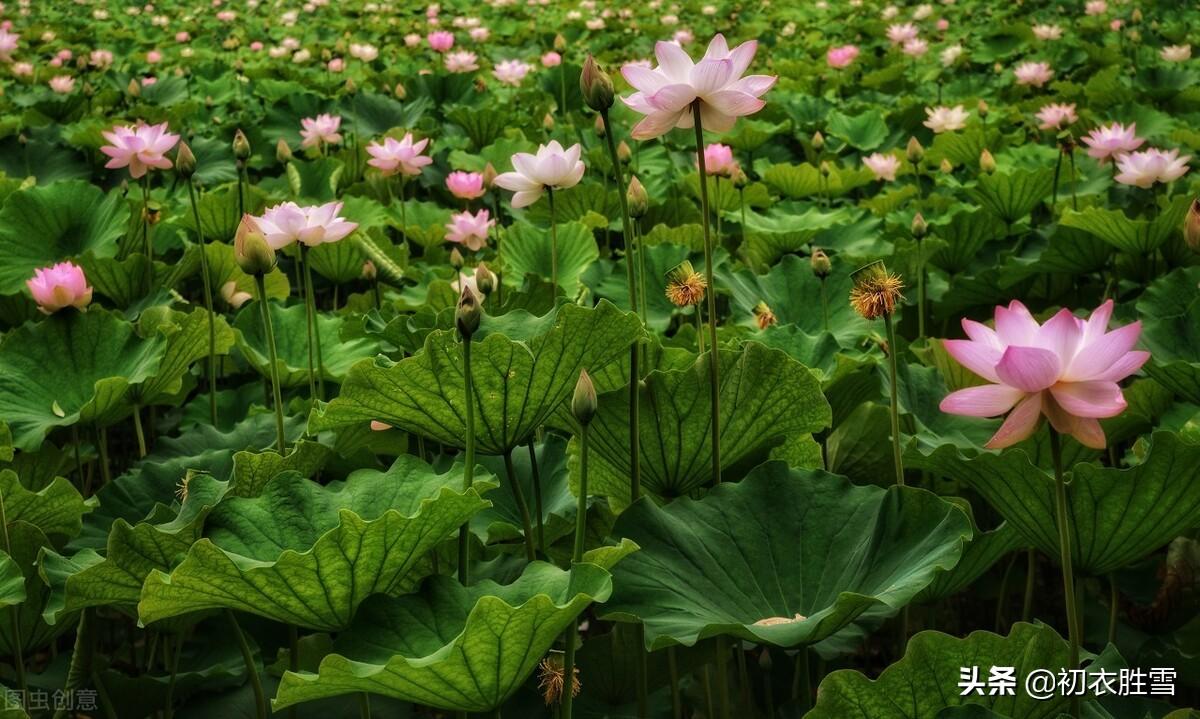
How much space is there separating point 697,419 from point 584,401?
0.31 m

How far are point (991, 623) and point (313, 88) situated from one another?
3.48 metres

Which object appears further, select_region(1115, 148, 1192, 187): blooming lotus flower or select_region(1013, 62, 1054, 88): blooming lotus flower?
select_region(1013, 62, 1054, 88): blooming lotus flower

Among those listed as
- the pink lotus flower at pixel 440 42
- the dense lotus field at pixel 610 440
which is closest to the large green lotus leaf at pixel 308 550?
the dense lotus field at pixel 610 440

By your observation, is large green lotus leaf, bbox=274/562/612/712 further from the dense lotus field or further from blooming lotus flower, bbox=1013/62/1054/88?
blooming lotus flower, bbox=1013/62/1054/88

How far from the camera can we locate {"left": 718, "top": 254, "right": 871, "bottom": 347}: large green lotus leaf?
79.9 inches

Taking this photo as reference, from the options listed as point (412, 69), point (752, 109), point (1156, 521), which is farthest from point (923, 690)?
point (412, 69)

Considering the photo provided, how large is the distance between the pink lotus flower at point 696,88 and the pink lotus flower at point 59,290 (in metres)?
1.00

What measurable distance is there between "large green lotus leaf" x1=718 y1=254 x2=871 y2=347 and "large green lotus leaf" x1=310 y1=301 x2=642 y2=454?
0.84 m

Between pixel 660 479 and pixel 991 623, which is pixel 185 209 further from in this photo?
pixel 991 623

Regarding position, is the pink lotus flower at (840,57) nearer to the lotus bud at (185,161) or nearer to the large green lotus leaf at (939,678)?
the lotus bud at (185,161)

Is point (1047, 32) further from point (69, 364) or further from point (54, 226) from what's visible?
point (69, 364)

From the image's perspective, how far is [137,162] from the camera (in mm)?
2033

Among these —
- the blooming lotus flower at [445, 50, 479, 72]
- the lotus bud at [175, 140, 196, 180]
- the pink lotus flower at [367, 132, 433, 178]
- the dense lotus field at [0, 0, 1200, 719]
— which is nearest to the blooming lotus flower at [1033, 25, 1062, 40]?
the dense lotus field at [0, 0, 1200, 719]

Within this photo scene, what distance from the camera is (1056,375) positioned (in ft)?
3.10
